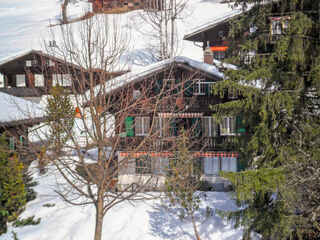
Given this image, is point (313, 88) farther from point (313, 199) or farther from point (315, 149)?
point (313, 199)

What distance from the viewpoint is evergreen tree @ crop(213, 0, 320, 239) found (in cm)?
955

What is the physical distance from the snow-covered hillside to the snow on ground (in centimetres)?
2749

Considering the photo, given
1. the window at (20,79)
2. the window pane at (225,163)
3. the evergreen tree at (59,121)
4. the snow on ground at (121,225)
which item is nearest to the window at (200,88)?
A: the window pane at (225,163)

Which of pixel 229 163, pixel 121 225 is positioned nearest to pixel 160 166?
pixel 121 225

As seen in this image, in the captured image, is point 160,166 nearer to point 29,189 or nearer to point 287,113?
point 287,113

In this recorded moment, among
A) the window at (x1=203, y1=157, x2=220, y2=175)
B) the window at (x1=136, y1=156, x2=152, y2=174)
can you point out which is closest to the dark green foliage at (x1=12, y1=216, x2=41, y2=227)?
the window at (x1=136, y1=156, x2=152, y2=174)

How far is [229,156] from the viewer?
1805cm

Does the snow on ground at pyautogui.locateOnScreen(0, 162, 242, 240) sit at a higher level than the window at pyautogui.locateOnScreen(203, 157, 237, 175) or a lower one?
lower

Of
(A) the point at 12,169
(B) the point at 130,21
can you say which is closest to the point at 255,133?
(A) the point at 12,169

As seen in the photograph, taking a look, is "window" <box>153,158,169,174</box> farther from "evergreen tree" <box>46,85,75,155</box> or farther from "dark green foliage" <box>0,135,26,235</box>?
"dark green foliage" <box>0,135,26,235</box>

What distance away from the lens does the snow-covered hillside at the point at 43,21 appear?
4759 cm

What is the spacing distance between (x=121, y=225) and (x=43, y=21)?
5778 cm

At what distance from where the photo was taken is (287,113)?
10086 mm

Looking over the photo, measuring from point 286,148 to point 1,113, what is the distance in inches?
456
